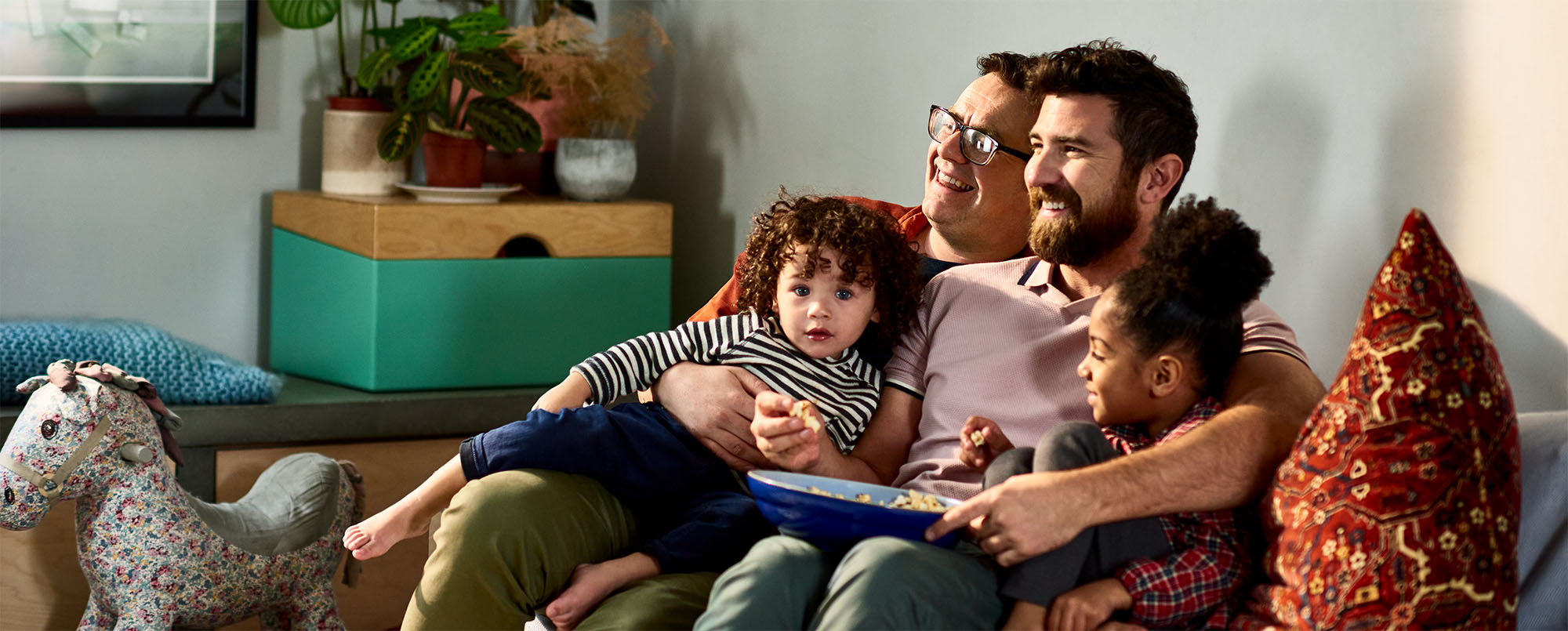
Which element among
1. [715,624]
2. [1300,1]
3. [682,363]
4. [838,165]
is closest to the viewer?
[715,624]

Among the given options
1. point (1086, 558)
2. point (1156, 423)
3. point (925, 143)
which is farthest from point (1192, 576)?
point (925, 143)

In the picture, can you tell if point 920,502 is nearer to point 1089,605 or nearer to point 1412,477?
point 1089,605

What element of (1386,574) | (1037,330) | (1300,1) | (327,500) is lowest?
(327,500)

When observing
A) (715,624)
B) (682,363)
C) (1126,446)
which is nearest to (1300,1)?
(1126,446)

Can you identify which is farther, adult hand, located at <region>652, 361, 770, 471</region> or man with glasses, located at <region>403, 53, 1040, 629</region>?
adult hand, located at <region>652, 361, 770, 471</region>

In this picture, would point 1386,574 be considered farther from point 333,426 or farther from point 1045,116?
point 333,426

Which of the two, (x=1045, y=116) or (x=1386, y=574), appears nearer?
(x=1386, y=574)

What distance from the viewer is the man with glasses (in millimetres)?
1597

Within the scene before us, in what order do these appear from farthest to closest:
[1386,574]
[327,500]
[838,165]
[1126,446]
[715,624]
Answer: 1. [838,165]
2. [327,500]
3. [1126,446]
4. [715,624]
5. [1386,574]

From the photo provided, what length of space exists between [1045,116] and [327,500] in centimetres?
153

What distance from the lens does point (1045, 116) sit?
5.78ft

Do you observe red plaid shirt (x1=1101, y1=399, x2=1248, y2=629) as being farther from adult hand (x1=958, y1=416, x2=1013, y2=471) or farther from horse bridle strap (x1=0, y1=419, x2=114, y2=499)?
horse bridle strap (x1=0, y1=419, x2=114, y2=499)

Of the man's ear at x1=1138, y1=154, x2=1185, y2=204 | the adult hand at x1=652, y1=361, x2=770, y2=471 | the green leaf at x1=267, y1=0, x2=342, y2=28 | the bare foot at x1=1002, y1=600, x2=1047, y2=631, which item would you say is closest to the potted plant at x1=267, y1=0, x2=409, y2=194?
the green leaf at x1=267, y1=0, x2=342, y2=28

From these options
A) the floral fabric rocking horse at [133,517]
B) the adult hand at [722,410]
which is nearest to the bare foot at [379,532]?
the adult hand at [722,410]
